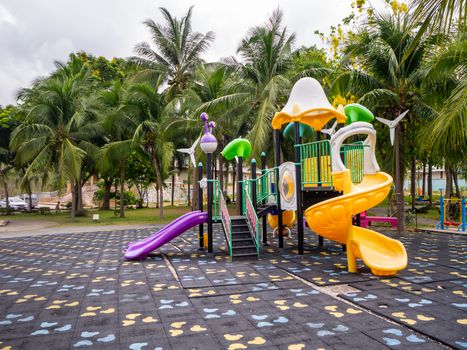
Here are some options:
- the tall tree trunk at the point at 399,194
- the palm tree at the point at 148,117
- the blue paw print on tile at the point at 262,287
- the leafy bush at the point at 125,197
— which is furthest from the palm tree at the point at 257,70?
the leafy bush at the point at 125,197

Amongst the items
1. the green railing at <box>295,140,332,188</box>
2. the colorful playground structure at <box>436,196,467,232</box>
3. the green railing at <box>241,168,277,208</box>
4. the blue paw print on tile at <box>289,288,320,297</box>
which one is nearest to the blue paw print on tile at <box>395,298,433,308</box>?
the blue paw print on tile at <box>289,288,320,297</box>

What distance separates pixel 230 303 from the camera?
5.41 meters

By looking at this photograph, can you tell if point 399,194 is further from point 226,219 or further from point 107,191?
point 107,191

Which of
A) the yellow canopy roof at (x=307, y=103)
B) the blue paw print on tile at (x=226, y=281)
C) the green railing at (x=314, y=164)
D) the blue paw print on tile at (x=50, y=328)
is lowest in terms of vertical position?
the blue paw print on tile at (x=50, y=328)

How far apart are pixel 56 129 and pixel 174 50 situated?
840cm

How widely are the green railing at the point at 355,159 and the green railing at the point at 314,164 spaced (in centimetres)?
46

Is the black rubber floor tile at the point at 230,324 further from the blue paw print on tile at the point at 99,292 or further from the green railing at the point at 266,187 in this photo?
the green railing at the point at 266,187

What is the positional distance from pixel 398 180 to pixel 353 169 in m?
5.10

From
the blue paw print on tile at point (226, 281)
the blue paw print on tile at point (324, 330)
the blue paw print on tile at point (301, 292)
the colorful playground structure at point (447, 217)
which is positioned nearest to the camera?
the blue paw print on tile at point (324, 330)

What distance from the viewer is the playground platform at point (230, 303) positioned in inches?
161

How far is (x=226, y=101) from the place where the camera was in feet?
55.6

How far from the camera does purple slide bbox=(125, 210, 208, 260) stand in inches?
359

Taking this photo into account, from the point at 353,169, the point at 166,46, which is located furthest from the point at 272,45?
the point at 353,169

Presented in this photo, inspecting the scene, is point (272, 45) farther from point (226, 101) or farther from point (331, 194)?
point (331, 194)
